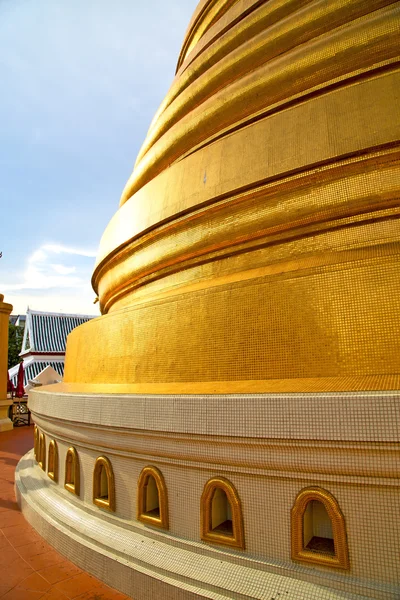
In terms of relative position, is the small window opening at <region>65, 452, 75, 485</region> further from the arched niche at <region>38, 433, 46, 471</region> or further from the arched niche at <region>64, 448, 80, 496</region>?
the arched niche at <region>38, 433, 46, 471</region>

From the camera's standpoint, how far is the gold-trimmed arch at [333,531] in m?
2.97

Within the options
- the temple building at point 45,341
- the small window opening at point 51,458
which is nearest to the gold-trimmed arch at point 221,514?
the small window opening at point 51,458

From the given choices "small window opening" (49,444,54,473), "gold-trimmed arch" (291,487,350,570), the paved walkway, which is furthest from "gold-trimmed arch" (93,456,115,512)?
"gold-trimmed arch" (291,487,350,570)

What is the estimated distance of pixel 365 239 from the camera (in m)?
3.94

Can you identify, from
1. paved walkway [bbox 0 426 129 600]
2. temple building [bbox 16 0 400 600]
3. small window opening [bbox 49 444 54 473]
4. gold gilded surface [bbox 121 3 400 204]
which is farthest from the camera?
small window opening [bbox 49 444 54 473]

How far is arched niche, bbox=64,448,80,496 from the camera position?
16.6 feet

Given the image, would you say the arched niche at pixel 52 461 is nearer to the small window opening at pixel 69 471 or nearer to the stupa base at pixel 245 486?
the small window opening at pixel 69 471

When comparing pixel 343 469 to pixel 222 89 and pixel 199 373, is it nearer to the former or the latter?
pixel 199 373

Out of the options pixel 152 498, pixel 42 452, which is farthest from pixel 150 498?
pixel 42 452

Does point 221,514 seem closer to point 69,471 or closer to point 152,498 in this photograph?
point 152,498

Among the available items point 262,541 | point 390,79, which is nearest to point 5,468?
point 262,541

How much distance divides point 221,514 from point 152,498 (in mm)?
809

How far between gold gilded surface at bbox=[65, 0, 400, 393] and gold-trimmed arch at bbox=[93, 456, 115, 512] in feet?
2.71

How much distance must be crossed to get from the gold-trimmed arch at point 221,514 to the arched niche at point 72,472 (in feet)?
6.57
